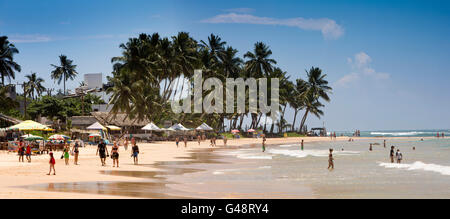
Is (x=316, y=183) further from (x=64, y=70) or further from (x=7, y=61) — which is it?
(x=64, y=70)

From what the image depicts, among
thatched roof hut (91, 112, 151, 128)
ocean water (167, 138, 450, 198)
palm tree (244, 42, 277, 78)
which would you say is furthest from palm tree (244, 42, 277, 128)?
ocean water (167, 138, 450, 198)

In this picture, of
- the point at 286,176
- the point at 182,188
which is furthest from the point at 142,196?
the point at 286,176

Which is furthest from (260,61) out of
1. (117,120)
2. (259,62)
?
(117,120)

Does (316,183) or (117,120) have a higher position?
(117,120)

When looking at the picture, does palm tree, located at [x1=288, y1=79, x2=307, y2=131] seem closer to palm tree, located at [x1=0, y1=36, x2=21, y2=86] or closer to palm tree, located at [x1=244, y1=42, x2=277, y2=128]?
palm tree, located at [x1=244, y1=42, x2=277, y2=128]

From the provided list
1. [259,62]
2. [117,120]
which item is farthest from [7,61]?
[259,62]

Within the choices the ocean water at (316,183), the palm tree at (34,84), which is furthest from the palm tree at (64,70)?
the ocean water at (316,183)

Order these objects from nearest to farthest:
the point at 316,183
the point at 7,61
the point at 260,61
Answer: the point at 316,183
the point at 7,61
the point at 260,61

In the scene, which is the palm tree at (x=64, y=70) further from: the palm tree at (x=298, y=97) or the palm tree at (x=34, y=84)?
the palm tree at (x=298, y=97)

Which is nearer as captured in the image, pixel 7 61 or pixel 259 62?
pixel 7 61

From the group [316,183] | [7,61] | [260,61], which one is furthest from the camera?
[260,61]
